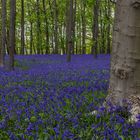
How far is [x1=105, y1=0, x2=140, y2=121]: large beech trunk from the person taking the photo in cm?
542

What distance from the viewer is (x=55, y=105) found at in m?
6.13

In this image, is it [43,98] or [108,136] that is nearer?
[108,136]

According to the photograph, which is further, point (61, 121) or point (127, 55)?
point (127, 55)

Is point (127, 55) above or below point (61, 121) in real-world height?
above

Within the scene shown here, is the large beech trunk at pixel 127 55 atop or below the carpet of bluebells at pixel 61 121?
atop

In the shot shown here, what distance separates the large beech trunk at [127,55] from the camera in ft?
17.8

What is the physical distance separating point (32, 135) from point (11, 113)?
134 cm

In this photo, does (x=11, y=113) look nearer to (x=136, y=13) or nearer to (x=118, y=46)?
(x=118, y=46)

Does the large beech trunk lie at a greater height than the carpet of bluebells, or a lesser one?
greater

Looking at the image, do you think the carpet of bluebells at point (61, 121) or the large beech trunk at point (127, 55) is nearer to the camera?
the carpet of bluebells at point (61, 121)

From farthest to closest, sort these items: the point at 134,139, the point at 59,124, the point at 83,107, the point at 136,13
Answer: the point at 83,107, the point at 136,13, the point at 59,124, the point at 134,139

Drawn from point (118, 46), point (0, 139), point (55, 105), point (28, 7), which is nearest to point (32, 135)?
point (0, 139)

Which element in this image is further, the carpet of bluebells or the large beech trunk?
the large beech trunk

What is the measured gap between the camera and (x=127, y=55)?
545cm
